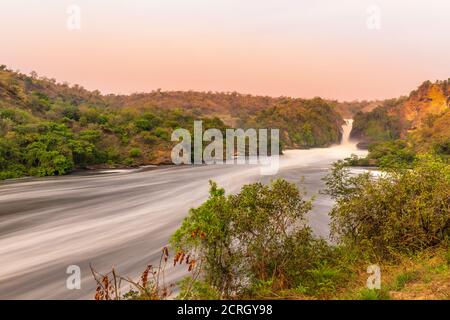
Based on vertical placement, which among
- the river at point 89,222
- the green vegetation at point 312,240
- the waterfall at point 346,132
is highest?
the waterfall at point 346,132

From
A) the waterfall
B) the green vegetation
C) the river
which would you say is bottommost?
the river

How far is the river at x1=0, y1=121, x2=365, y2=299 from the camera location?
15.2 meters

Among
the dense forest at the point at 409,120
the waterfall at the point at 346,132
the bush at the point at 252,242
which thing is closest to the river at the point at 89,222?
the bush at the point at 252,242

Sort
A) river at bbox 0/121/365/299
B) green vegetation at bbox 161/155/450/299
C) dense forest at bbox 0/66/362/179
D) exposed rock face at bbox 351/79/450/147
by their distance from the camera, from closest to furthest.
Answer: green vegetation at bbox 161/155/450/299, river at bbox 0/121/365/299, dense forest at bbox 0/66/362/179, exposed rock face at bbox 351/79/450/147

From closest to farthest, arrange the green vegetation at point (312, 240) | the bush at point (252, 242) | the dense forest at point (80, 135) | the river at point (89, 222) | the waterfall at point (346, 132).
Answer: the green vegetation at point (312, 240) < the bush at point (252, 242) < the river at point (89, 222) < the dense forest at point (80, 135) < the waterfall at point (346, 132)

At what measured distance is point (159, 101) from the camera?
183m

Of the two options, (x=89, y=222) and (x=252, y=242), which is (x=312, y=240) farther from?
(x=89, y=222)

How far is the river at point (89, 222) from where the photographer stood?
15.2 m

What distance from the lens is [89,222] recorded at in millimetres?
24562

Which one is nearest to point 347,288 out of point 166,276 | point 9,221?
point 166,276

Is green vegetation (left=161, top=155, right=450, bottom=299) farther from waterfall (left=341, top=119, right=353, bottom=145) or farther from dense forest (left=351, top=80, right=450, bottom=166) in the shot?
waterfall (left=341, top=119, right=353, bottom=145)

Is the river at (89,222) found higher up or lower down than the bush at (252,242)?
lower down

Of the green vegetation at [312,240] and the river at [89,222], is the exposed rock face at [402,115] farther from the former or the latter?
the green vegetation at [312,240]

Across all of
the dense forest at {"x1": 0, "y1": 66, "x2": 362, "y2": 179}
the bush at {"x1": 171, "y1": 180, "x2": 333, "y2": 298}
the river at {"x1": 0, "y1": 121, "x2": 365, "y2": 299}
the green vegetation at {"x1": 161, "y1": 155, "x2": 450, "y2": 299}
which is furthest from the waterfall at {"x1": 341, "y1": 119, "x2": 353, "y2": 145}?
the bush at {"x1": 171, "y1": 180, "x2": 333, "y2": 298}
